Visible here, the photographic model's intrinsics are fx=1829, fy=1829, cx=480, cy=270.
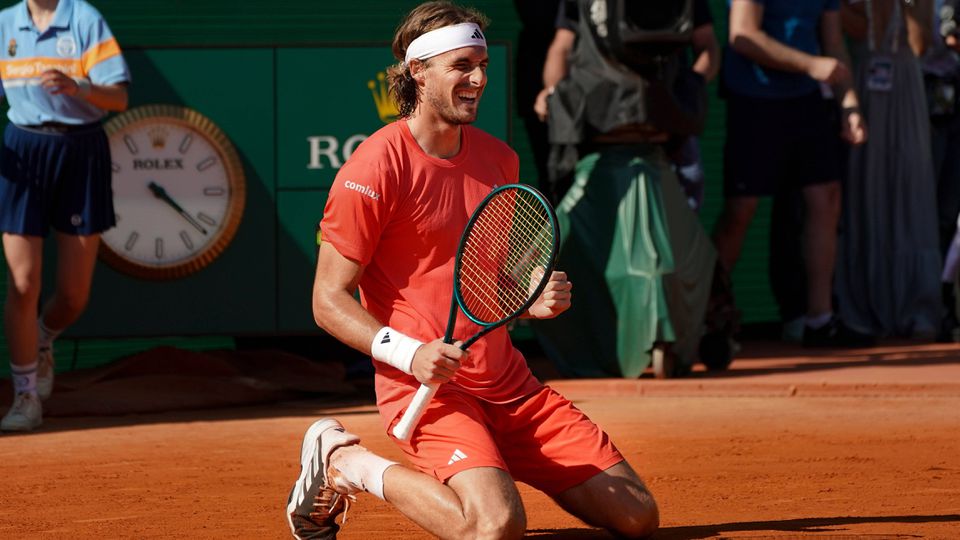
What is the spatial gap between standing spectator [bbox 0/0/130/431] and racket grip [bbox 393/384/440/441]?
10.2 feet

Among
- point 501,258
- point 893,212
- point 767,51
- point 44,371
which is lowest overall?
point 44,371

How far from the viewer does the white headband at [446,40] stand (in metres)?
5.10

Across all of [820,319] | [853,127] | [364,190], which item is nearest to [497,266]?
[364,190]

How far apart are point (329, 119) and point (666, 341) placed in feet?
6.41

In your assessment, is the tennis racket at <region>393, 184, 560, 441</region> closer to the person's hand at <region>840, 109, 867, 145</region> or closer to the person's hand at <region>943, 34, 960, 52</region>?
the person's hand at <region>840, 109, 867, 145</region>

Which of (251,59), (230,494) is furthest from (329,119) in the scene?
(230,494)

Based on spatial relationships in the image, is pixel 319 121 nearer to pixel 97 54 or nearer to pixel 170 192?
pixel 170 192

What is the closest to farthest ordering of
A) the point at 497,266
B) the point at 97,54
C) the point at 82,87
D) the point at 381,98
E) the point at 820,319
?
the point at 497,266 → the point at 82,87 → the point at 97,54 → the point at 381,98 → the point at 820,319

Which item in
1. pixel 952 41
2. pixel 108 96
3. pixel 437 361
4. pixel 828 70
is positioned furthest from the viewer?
pixel 952 41

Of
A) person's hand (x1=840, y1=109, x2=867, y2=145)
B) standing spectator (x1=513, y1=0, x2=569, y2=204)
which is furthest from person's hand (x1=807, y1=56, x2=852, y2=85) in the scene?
standing spectator (x1=513, y1=0, x2=569, y2=204)

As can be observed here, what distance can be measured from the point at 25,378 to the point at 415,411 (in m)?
3.34

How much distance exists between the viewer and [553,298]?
486 cm

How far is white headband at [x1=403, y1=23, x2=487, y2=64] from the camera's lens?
5.10 meters

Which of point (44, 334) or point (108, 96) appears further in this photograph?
point (44, 334)
